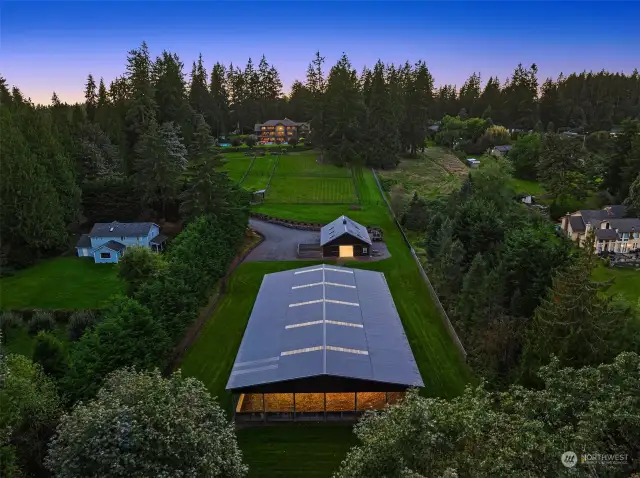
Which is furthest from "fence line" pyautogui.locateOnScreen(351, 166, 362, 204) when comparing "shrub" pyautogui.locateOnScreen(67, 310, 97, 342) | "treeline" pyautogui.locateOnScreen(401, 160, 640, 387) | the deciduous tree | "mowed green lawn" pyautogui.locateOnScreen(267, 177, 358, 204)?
the deciduous tree

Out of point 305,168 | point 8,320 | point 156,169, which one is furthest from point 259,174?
point 8,320

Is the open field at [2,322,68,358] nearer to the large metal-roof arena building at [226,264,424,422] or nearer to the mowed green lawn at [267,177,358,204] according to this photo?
the large metal-roof arena building at [226,264,424,422]

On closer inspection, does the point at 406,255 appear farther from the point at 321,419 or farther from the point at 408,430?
the point at 408,430

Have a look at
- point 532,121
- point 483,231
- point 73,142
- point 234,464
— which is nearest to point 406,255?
point 483,231

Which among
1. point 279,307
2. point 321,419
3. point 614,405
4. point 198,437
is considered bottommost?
point 321,419

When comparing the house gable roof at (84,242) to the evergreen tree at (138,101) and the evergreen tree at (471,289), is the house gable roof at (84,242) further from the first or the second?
the evergreen tree at (471,289)

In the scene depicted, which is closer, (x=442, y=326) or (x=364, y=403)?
(x=364, y=403)
